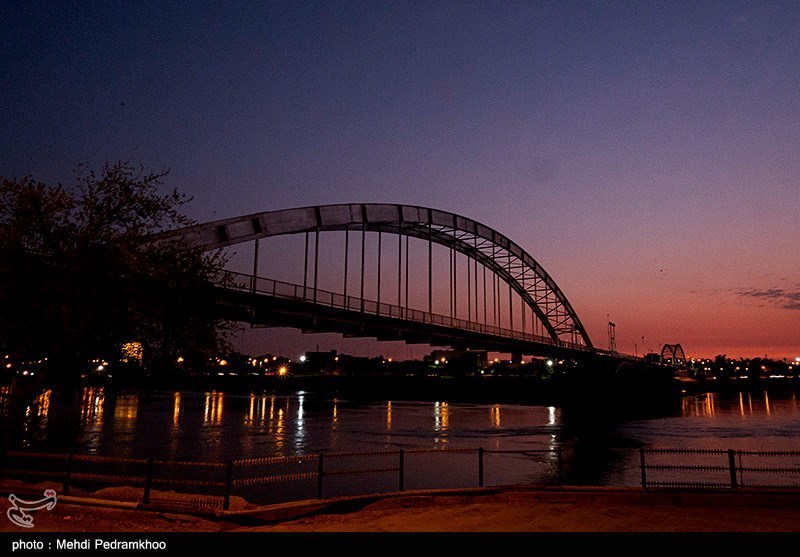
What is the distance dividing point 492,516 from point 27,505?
8883mm

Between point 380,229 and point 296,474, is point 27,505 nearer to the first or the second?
point 296,474

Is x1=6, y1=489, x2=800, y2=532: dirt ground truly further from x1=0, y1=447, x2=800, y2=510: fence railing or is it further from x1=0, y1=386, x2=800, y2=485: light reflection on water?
x1=0, y1=386, x2=800, y2=485: light reflection on water

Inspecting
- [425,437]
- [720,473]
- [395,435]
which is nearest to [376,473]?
[720,473]

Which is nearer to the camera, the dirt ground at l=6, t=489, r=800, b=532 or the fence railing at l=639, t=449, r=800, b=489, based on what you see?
the dirt ground at l=6, t=489, r=800, b=532

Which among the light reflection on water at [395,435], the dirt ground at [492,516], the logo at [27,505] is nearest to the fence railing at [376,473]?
the light reflection on water at [395,435]

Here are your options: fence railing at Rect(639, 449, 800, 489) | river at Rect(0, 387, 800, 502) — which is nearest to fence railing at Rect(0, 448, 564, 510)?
river at Rect(0, 387, 800, 502)

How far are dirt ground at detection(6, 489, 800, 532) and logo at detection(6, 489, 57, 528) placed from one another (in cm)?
17

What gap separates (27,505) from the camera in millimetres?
11617

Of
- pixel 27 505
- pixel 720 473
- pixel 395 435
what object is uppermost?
pixel 27 505

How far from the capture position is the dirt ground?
35.7 ft

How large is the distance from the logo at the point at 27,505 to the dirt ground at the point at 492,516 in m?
0.17
